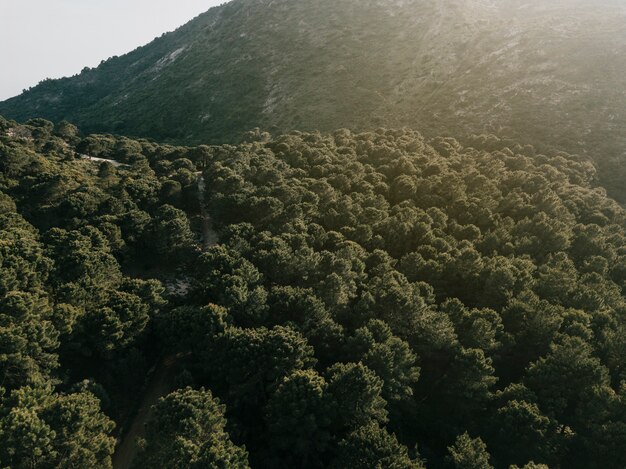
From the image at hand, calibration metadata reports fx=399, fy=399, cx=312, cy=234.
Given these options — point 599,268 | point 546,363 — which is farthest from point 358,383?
point 599,268

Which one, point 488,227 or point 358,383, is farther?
point 488,227

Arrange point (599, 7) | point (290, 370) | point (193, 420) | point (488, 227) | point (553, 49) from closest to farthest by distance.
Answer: point (193, 420), point (290, 370), point (488, 227), point (553, 49), point (599, 7)

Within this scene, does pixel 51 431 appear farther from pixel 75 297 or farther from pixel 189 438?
pixel 75 297

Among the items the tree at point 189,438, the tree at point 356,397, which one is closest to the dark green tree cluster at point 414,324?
the tree at point 356,397

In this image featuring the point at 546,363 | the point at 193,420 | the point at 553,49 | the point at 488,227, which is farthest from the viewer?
the point at 553,49

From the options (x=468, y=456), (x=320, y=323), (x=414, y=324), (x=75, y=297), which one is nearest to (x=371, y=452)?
(x=468, y=456)

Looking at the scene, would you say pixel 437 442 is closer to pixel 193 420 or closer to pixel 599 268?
pixel 193 420
